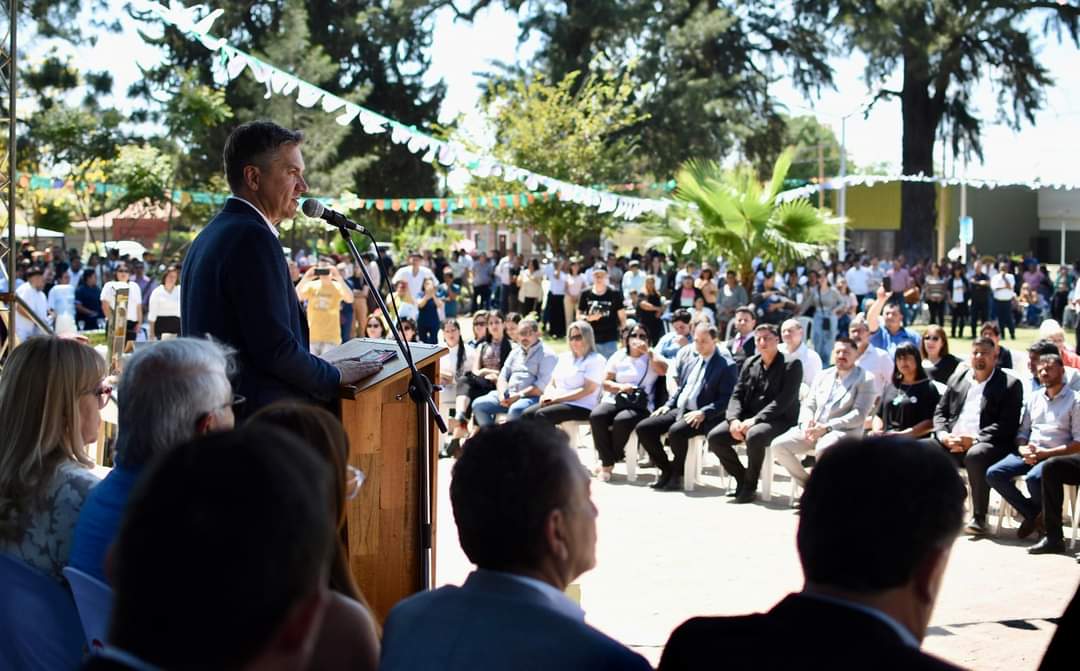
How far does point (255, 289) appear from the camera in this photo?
3.32 m

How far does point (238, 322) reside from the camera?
3352 mm

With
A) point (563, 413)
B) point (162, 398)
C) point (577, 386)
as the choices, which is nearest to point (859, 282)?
point (577, 386)

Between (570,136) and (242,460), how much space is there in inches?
Result: 1163

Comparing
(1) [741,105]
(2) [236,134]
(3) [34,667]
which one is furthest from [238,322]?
(1) [741,105]

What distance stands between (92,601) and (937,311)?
23862mm

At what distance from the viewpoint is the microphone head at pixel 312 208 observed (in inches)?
143

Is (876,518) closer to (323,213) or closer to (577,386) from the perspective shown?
(323,213)

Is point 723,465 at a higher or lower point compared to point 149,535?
lower

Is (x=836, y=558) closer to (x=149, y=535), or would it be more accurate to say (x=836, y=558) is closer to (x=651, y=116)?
(x=149, y=535)

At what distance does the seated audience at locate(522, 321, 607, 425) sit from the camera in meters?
10.5

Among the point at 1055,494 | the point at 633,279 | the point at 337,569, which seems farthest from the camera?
the point at 633,279

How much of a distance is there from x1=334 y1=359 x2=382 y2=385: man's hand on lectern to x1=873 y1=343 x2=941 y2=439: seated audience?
590 cm

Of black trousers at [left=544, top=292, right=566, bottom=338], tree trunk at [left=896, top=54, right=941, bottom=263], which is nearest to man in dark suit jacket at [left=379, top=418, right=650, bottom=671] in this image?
black trousers at [left=544, top=292, right=566, bottom=338]

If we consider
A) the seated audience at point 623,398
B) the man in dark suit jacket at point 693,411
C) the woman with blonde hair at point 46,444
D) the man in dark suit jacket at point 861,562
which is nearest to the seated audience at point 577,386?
the seated audience at point 623,398
